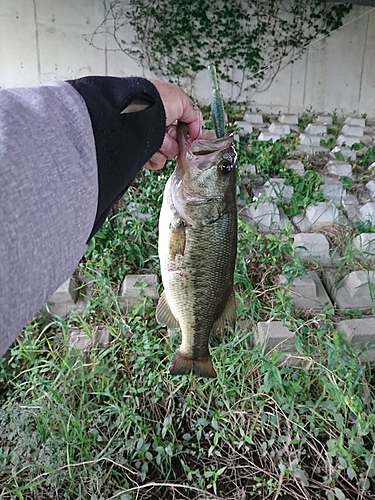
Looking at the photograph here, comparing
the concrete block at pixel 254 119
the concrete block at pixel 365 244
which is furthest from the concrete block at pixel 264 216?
the concrete block at pixel 254 119

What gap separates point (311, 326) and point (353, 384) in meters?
0.59

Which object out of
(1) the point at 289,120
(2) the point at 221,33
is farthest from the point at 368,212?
(2) the point at 221,33

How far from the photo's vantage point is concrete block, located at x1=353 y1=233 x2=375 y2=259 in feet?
11.0

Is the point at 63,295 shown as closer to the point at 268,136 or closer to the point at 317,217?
the point at 317,217

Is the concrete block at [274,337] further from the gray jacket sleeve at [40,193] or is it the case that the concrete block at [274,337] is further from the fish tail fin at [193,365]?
the gray jacket sleeve at [40,193]

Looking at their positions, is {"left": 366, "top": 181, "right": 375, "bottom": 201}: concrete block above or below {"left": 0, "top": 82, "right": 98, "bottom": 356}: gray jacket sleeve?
below

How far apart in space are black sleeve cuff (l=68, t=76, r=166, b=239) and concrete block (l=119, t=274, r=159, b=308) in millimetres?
1860

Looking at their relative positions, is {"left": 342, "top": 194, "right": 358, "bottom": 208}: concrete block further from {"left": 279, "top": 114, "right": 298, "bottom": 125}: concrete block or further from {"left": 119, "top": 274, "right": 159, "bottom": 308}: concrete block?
{"left": 279, "top": 114, "right": 298, "bottom": 125}: concrete block

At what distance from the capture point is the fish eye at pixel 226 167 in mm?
1525

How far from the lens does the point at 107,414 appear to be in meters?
2.37

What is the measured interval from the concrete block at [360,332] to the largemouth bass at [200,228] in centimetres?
124

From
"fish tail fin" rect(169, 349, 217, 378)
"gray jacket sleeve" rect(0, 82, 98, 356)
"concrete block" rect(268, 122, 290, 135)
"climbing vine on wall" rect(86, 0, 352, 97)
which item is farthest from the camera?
"climbing vine on wall" rect(86, 0, 352, 97)

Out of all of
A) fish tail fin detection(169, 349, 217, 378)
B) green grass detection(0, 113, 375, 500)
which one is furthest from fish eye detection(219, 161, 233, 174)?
green grass detection(0, 113, 375, 500)

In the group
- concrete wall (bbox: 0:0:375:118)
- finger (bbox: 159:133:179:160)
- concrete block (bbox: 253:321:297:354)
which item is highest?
concrete wall (bbox: 0:0:375:118)
